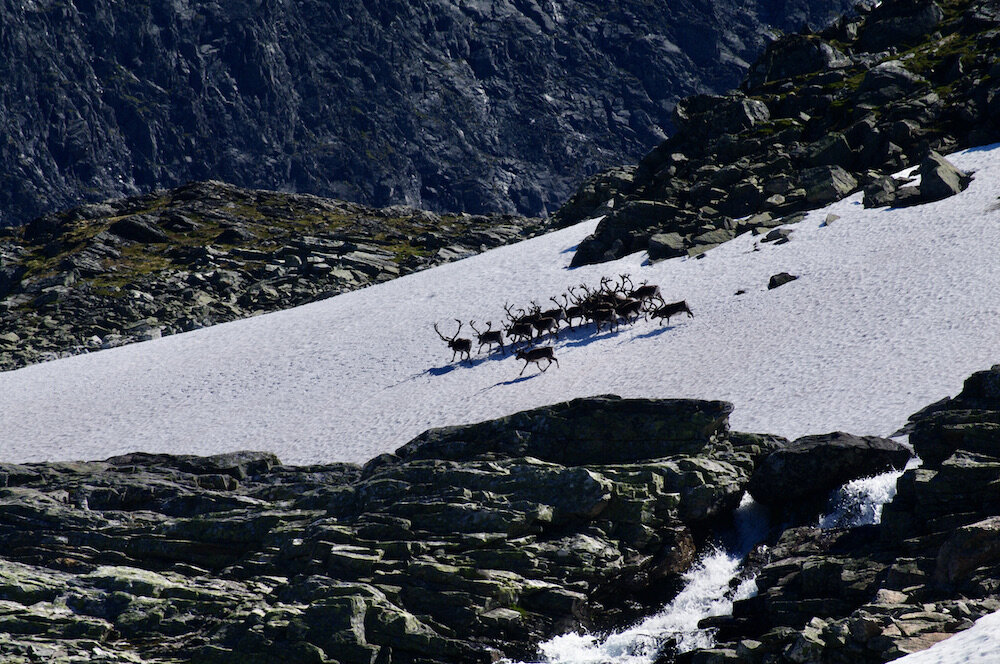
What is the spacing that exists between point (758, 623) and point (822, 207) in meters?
37.6

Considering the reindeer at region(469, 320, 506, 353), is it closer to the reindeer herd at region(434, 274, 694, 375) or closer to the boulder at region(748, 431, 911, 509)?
the reindeer herd at region(434, 274, 694, 375)

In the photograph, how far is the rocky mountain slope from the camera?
50.4 feet

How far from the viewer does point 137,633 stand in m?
17.1

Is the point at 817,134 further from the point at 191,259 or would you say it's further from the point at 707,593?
the point at 191,259

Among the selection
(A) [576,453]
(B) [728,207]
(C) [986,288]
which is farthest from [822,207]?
(A) [576,453]

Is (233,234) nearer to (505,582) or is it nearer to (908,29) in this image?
(908,29)

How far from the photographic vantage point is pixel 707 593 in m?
18.6

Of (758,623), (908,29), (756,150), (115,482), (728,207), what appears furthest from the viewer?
(908,29)

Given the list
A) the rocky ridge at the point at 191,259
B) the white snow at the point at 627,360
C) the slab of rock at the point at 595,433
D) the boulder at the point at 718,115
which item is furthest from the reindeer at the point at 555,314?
the boulder at the point at 718,115

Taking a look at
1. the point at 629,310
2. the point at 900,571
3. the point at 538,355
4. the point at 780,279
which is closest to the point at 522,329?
the point at 538,355

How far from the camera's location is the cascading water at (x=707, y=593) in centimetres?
1684

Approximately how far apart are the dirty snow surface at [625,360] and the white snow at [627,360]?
4.4 inches

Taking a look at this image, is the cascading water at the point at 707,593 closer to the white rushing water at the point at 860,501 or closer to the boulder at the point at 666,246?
the white rushing water at the point at 860,501

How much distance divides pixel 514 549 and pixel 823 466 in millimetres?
7832
